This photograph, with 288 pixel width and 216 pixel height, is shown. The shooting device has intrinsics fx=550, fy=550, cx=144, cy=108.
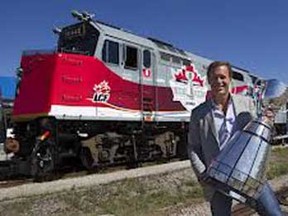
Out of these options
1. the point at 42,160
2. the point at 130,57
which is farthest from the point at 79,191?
the point at 130,57

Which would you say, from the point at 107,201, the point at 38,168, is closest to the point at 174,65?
the point at 38,168

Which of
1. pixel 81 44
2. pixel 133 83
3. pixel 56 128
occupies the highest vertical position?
pixel 81 44

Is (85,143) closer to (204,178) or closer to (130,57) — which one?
(130,57)

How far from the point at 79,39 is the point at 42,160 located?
381cm

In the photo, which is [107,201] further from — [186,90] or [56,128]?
[186,90]

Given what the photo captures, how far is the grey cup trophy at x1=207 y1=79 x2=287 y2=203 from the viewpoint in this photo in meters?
3.78

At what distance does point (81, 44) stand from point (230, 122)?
11.3 metres

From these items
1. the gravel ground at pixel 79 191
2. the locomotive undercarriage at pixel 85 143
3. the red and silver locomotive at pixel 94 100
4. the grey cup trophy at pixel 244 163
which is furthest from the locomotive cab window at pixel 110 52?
the grey cup trophy at pixel 244 163

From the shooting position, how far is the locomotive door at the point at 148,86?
640 inches

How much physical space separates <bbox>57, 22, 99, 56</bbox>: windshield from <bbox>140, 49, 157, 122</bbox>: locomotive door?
6.58ft

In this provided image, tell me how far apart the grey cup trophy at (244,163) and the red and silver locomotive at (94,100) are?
9.69m

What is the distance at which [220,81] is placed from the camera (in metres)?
4.21

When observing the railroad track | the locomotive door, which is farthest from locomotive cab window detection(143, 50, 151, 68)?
the railroad track

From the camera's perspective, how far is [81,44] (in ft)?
49.5
